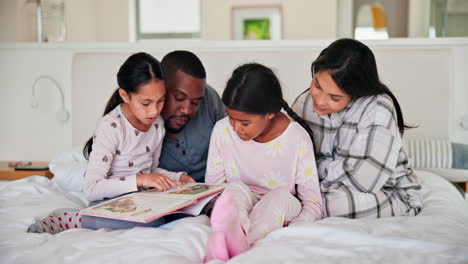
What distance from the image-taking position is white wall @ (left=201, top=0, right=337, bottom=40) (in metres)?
4.21

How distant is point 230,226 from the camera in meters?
0.91

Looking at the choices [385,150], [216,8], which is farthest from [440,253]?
[216,8]

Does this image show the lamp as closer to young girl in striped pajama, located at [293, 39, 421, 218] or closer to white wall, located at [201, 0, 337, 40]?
young girl in striped pajama, located at [293, 39, 421, 218]

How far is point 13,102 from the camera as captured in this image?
2486 mm

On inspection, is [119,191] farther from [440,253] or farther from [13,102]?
[13,102]

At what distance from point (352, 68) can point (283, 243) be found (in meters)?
0.59

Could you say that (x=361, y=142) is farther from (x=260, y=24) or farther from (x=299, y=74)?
(x=260, y=24)

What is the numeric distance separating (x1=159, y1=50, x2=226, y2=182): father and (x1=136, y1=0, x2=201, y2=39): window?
10.0 ft

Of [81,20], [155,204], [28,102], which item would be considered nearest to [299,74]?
[155,204]

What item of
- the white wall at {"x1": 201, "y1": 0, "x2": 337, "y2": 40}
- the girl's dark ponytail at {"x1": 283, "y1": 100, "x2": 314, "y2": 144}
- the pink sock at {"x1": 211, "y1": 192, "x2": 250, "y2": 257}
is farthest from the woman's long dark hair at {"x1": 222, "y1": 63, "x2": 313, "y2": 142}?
the white wall at {"x1": 201, "y1": 0, "x2": 337, "y2": 40}

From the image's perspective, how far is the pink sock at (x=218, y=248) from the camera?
87 centimetres

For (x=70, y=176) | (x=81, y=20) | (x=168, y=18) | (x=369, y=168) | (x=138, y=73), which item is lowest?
(x=70, y=176)

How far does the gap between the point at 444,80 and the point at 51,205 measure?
1784 millimetres

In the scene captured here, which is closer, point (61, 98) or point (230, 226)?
point (230, 226)
